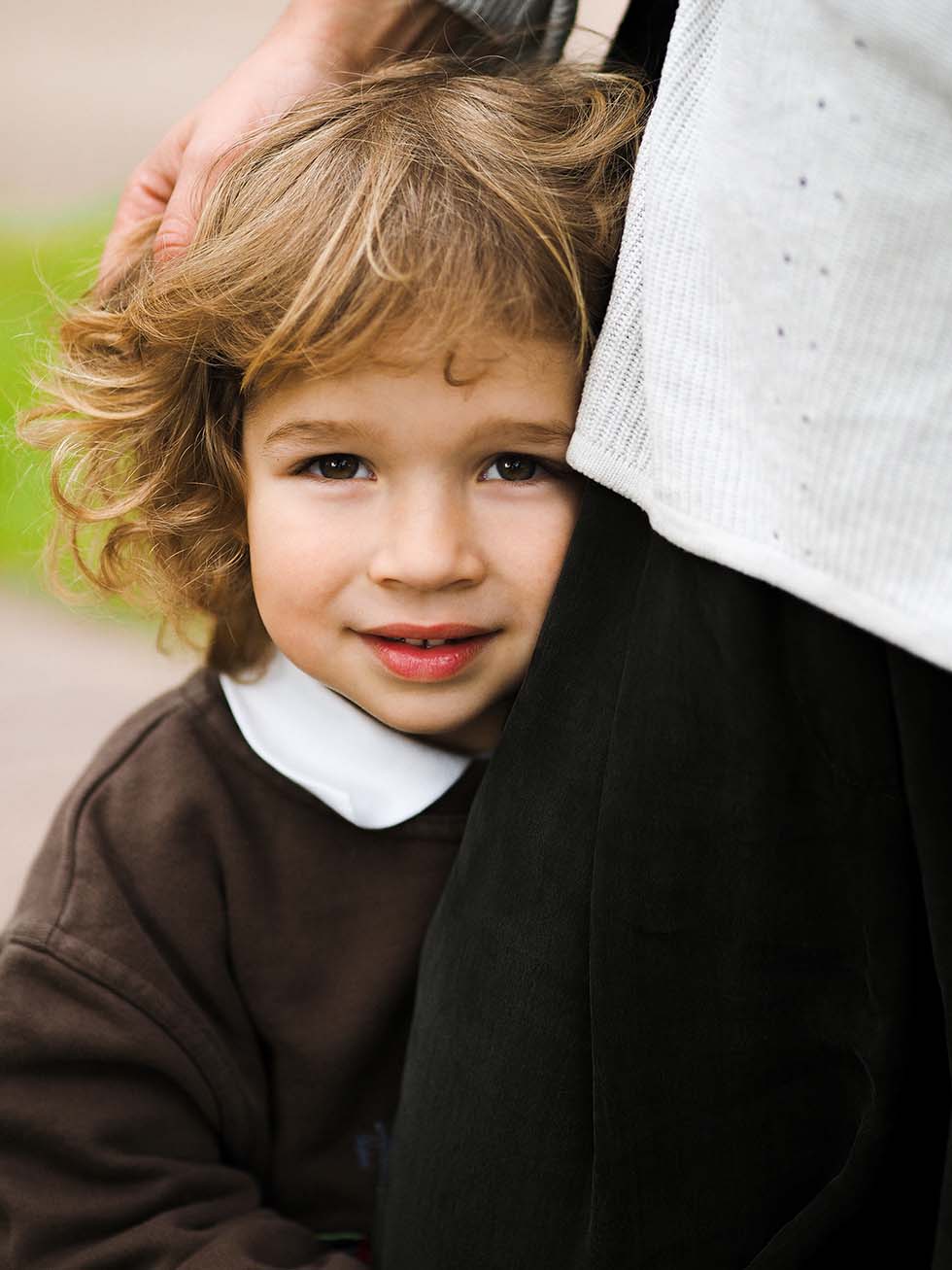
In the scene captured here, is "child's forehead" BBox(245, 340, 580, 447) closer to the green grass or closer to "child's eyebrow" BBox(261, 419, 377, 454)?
"child's eyebrow" BBox(261, 419, 377, 454)

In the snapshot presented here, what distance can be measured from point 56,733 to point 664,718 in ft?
7.86

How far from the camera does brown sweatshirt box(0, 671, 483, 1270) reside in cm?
138

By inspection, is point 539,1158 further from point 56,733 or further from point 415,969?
point 56,733

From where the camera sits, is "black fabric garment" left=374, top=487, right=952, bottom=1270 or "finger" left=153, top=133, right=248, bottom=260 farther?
"finger" left=153, top=133, right=248, bottom=260

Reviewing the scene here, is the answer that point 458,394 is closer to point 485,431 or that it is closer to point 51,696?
point 485,431

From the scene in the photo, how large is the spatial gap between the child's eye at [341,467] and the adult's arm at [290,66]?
28 cm

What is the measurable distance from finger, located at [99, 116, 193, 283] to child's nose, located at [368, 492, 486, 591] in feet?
1.70

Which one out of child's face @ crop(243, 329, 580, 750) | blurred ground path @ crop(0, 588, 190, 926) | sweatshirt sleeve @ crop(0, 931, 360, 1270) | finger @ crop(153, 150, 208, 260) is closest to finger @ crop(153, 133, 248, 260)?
finger @ crop(153, 150, 208, 260)

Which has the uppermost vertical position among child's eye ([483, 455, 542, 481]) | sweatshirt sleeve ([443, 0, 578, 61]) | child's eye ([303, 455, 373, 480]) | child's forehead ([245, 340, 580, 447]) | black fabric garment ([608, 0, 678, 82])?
sweatshirt sleeve ([443, 0, 578, 61])

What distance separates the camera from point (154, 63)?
7.08 metres

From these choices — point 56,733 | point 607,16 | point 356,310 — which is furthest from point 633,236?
point 607,16

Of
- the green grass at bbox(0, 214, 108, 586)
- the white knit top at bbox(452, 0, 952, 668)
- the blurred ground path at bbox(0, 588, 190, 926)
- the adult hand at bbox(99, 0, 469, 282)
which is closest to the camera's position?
the white knit top at bbox(452, 0, 952, 668)

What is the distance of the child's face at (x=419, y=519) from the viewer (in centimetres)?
128

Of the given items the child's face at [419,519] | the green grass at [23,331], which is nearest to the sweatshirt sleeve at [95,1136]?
the child's face at [419,519]
